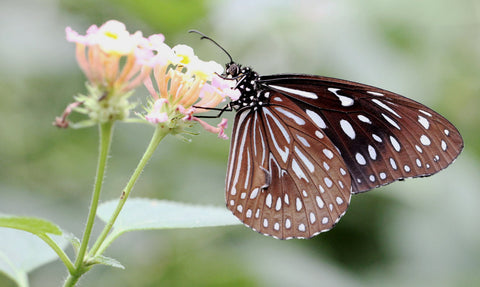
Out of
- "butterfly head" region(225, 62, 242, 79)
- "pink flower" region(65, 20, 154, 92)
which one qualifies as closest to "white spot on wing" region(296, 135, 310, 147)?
"butterfly head" region(225, 62, 242, 79)

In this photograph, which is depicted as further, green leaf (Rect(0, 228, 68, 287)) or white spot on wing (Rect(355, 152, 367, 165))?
white spot on wing (Rect(355, 152, 367, 165))

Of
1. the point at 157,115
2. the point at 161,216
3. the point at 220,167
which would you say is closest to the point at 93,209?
the point at 157,115

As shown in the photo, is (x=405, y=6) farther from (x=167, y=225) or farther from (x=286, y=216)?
(x=167, y=225)

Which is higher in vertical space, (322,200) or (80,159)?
(80,159)

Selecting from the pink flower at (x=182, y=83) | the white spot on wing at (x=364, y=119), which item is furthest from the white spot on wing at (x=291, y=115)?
the pink flower at (x=182, y=83)

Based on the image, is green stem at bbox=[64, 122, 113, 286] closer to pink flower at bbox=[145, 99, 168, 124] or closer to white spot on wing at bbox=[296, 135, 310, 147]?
pink flower at bbox=[145, 99, 168, 124]

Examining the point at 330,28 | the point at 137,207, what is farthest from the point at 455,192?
the point at 137,207
